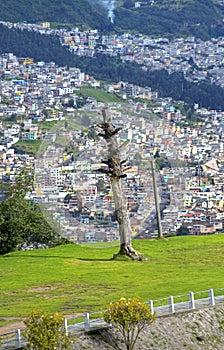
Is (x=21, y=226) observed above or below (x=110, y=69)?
below

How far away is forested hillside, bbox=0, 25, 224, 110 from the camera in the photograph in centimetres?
15938

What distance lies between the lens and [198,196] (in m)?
54.6

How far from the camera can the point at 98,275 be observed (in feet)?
88.2

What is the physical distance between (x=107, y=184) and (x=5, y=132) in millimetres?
90437

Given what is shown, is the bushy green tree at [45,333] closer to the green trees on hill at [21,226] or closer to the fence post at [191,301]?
the fence post at [191,301]

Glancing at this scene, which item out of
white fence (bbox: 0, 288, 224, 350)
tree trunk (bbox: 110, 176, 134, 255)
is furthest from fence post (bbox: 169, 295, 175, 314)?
tree trunk (bbox: 110, 176, 134, 255)

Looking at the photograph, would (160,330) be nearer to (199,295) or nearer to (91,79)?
(199,295)

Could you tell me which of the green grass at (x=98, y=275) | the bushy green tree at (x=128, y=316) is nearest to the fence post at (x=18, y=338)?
the bushy green tree at (x=128, y=316)

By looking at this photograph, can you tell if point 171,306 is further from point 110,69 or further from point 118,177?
point 110,69

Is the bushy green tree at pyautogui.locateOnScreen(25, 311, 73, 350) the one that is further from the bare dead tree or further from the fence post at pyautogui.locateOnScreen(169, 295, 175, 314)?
the bare dead tree

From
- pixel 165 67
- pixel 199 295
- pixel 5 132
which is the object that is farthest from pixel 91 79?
pixel 199 295

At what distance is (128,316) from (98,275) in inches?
299

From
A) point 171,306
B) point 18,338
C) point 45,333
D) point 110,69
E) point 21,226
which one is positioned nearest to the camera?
point 45,333

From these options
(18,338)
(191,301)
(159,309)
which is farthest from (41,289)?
(18,338)
